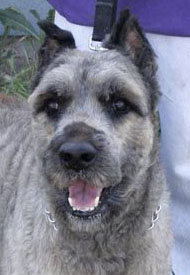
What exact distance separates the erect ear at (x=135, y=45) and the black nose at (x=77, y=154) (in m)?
0.67

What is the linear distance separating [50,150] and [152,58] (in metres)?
0.77

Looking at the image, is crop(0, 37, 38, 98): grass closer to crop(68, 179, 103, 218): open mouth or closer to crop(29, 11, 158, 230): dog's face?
crop(29, 11, 158, 230): dog's face

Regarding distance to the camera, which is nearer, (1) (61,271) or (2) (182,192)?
(1) (61,271)

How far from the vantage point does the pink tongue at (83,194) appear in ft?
14.1

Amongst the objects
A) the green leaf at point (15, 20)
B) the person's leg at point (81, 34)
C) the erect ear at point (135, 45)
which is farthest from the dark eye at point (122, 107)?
the green leaf at point (15, 20)

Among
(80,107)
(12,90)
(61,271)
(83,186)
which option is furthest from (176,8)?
(12,90)

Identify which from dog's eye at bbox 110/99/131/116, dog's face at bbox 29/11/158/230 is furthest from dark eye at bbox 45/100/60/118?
dog's eye at bbox 110/99/131/116

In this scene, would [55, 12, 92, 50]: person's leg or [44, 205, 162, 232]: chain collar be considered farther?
[55, 12, 92, 50]: person's leg

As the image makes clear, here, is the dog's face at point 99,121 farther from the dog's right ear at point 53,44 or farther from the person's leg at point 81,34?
the person's leg at point 81,34

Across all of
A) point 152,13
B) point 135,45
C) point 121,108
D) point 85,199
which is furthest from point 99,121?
point 152,13

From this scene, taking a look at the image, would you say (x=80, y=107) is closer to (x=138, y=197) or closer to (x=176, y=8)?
(x=138, y=197)

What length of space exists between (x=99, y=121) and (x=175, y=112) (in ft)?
2.97

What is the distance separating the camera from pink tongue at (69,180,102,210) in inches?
169

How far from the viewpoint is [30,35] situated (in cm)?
858
